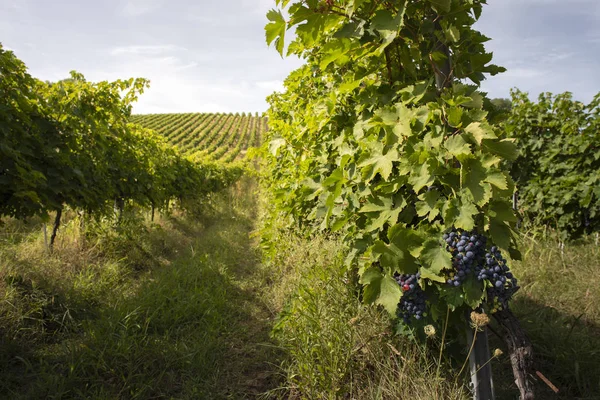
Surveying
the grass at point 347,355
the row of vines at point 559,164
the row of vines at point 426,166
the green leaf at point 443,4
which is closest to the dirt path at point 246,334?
the grass at point 347,355

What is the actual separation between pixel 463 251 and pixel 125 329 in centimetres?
279

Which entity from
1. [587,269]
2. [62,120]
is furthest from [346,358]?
[62,120]

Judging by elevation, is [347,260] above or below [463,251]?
below

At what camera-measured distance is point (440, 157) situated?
65.0 inches

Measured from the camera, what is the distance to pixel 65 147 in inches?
152

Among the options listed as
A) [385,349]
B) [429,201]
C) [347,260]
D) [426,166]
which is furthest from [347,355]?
[426,166]

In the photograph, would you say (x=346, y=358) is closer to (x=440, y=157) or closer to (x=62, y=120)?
(x=440, y=157)

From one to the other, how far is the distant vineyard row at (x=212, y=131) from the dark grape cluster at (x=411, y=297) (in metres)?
Answer: 33.4

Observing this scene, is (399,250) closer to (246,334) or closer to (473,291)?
(473,291)

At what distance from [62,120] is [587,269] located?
20.9 ft

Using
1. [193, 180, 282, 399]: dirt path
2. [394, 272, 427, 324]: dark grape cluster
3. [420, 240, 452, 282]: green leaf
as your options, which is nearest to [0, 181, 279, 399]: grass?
[193, 180, 282, 399]: dirt path

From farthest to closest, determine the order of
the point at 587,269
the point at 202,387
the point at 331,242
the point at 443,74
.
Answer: the point at 587,269
the point at 331,242
the point at 202,387
the point at 443,74

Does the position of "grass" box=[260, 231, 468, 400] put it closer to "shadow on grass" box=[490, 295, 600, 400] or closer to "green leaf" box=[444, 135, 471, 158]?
"shadow on grass" box=[490, 295, 600, 400]

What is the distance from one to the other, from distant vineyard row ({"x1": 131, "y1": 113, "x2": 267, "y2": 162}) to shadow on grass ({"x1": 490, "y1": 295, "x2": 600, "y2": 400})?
108ft
